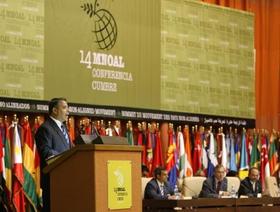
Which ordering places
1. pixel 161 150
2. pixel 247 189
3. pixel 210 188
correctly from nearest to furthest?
1. pixel 210 188
2. pixel 247 189
3. pixel 161 150

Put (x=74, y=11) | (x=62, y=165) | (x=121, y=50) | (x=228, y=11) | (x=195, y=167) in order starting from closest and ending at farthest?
(x=62, y=165) < (x=74, y=11) < (x=121, y=50) < (x=195, y=167) < (x=228, y=11)

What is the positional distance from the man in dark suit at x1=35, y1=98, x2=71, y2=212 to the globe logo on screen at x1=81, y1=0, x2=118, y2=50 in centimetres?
419

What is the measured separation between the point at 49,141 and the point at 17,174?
3.02 m

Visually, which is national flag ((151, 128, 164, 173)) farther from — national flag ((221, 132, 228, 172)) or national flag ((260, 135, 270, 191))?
national flag ((260, 135, 270, 191))

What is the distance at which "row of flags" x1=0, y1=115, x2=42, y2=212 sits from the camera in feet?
30.2

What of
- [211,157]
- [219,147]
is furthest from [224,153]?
[211,157]

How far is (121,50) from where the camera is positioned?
11.0 m

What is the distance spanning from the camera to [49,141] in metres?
6.38

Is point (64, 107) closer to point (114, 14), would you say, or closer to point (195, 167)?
point (114, 14)

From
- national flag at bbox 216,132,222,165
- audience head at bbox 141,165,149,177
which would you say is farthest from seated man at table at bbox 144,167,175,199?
national flag at bbox 216,132,222,165

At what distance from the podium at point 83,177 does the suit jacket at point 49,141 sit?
51cm

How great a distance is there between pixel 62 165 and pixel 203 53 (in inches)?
278

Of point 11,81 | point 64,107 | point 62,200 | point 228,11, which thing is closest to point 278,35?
point 228,11

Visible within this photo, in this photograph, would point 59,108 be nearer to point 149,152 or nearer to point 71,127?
point 71,127
